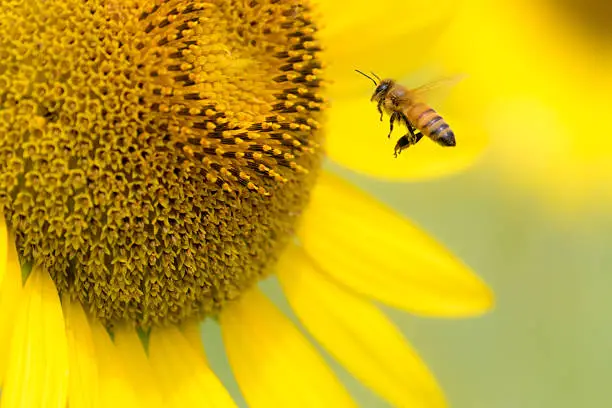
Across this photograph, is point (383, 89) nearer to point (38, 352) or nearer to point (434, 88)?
point (434, 88)

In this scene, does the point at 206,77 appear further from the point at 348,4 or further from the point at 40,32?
the point at 348,4

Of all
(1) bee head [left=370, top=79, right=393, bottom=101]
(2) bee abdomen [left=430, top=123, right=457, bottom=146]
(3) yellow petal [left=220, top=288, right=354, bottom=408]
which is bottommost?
(3) yellow petal [left=220, top=288, right=354, bottom=408]

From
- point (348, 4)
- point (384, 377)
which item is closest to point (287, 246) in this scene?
point (384, 377)

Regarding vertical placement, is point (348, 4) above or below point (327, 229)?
above

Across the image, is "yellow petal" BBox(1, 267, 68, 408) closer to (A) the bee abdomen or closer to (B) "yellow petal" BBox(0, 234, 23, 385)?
(B) "yellow petal" BBox(0, 234, 23, 385)

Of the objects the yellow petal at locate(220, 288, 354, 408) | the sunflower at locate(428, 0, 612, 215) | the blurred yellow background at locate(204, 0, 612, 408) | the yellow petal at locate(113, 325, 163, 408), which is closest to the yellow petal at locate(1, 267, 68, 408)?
the yellow petal at locate(113, 325, 163, 408)
